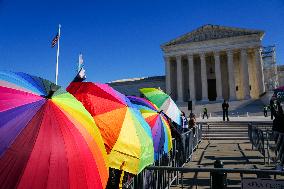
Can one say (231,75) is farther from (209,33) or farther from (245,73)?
(209,33)

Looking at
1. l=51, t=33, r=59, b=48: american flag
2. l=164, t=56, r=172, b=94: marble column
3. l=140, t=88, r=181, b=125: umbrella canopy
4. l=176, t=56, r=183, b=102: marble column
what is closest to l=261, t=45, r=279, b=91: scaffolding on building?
l=176, t=56, r=183, b=102: marble column

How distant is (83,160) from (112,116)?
58.3 inches

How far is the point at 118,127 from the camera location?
405cm

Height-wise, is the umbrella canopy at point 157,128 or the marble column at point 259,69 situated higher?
the marble column at point 259,69

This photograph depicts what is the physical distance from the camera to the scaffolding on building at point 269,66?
5724 centimetres

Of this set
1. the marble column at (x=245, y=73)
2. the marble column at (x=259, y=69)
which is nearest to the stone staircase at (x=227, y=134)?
the marble column at (x=245, y=73)

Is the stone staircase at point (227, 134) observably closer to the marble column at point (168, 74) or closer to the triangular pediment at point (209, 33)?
the triangular pediment at point (209, 33)

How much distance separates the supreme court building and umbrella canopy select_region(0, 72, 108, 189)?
172 ft

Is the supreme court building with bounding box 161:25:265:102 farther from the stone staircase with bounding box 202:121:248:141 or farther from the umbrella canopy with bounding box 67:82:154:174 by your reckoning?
the umbrella canopy with bounding box 67:82:154:174

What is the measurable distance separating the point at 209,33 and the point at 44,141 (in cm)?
5751

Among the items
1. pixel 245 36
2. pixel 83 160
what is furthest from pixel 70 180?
pixel 245 36

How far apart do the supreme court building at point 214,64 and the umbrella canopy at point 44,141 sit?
52.4m

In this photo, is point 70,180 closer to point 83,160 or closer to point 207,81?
point 83,160

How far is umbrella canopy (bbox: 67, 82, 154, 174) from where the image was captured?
382 cm
